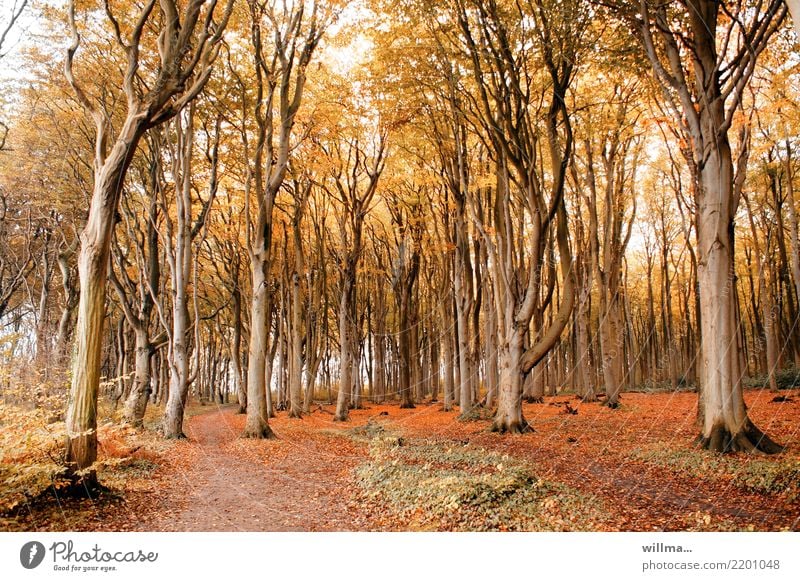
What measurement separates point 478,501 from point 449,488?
31cm

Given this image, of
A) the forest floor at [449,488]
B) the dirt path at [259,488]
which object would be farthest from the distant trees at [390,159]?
the dirt path at [259,488]

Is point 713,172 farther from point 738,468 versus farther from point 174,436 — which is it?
point 174,436

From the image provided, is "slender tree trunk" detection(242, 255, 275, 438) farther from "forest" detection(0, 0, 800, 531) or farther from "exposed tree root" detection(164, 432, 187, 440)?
"exposed tree root" detection(164, 432, 187, 440)

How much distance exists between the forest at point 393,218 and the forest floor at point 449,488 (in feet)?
0.12

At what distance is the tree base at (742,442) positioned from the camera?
562 cm

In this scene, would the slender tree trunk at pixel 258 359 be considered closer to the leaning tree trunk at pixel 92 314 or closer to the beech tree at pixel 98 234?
the beech tree at pixel 98 234

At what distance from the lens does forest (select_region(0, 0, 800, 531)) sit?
421 centimetres

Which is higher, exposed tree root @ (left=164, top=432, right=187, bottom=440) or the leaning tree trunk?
the leaning tree trunk

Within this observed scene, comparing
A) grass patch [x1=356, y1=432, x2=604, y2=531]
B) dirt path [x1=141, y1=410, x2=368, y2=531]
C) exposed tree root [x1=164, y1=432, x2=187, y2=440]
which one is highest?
grass patch [x1=356, y1=432, x2=604, y2=531]

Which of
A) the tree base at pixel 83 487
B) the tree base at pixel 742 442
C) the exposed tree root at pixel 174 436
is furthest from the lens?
the exposed tree root at pixel 174 436

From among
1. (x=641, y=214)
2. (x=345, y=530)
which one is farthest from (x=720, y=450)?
(x=641, y=214)

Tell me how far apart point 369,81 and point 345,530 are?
10384 mm

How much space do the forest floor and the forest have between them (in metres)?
0.04

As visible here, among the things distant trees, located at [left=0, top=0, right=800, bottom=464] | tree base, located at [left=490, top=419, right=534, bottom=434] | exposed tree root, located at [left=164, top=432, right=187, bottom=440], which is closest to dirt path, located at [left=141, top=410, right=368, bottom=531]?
exposed tree root, located at [left=164, top=432, right=187, bottom=440]
